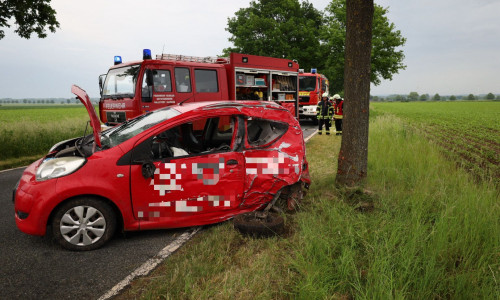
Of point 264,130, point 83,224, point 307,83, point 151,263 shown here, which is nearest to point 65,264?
point 83,224

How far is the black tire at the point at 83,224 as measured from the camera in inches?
132

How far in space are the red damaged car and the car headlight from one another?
11 mm

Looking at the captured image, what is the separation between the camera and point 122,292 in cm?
271

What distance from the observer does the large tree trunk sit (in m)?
4.31

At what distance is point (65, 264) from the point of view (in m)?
3.18

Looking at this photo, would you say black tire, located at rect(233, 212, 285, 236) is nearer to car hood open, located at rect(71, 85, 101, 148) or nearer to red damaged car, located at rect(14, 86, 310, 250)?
red damaged car, located at rect(14, 86, 310, 250)

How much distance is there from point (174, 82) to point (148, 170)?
4.98m

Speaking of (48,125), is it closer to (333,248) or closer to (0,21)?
(0,21)

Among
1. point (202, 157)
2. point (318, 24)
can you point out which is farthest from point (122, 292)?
point (318, 24)

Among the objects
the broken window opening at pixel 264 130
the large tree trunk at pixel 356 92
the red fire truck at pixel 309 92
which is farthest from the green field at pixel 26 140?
the red fire truck at pixel 309 92

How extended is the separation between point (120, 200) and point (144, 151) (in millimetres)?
585

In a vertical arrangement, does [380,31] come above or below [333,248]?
above

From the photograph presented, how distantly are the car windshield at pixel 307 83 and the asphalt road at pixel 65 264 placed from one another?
14752 millimetres

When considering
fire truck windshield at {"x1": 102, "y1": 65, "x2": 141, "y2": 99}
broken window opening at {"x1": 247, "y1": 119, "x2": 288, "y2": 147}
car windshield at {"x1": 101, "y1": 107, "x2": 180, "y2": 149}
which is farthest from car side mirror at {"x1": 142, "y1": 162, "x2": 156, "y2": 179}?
fire truck windshield at {"x1": 102, "y1": 65, "x2": 141, "y2": 99}
